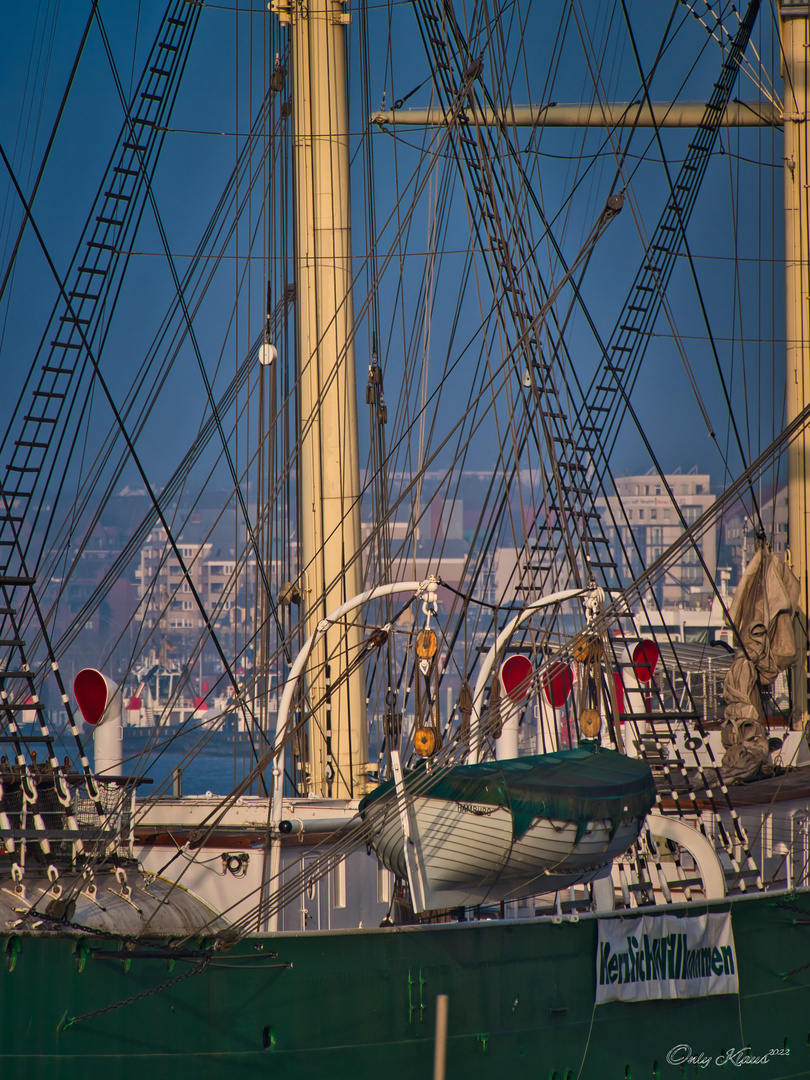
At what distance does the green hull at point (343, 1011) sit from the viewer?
35.4ft

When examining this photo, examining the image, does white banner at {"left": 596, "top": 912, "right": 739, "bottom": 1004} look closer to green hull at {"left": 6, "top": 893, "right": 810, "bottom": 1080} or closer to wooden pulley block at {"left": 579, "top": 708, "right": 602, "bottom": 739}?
green hull at {"left": 6, "top": 893, "right": 810, "bottom": 1080}

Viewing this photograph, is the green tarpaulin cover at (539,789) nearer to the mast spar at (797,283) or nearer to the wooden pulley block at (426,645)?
the wooden pulley block at (426,645)

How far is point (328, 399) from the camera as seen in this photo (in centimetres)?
1828

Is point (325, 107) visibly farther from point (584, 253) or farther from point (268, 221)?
point (584, 253)

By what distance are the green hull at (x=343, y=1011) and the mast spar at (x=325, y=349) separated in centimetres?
522

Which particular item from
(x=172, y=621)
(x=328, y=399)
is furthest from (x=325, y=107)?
(x=172, y=621)

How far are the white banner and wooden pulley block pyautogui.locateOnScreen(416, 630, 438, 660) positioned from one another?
320 cm

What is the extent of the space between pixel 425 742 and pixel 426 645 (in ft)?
3.20

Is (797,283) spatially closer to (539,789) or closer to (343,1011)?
(539,789)

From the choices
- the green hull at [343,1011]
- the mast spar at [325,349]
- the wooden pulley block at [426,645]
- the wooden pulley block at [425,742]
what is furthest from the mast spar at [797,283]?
the wooden pulley block at [425,742]

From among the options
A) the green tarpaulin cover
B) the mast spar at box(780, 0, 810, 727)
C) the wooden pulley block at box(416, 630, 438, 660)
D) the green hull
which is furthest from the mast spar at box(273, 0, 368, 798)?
the mast spar at box(780, 0, 810, 727)

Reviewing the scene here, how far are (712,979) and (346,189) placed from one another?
40.0 ft

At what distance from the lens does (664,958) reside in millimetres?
13016

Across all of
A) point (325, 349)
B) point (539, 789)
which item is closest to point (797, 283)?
point (325, 349)
